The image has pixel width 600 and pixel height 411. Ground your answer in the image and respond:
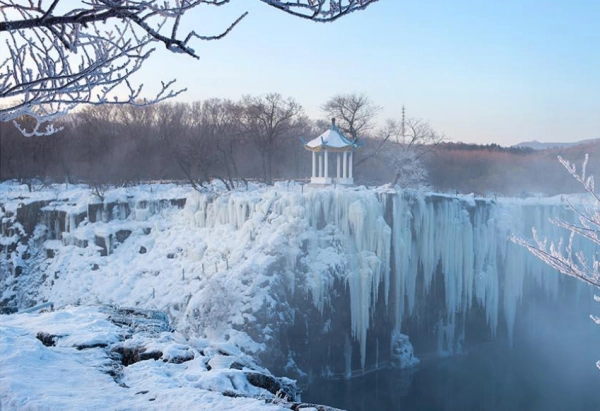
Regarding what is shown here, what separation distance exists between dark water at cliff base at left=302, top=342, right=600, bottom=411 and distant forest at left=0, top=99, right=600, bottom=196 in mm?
9262

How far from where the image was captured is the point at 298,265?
47.1 feet

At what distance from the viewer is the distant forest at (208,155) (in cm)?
2434

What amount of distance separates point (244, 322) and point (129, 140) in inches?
660

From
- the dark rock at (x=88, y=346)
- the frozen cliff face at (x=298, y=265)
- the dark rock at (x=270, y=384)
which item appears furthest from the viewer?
the frozen cliff face at (x=298, y=265)

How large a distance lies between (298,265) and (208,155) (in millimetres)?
11902

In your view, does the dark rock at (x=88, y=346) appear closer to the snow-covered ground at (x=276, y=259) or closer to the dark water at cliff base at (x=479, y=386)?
the snow-covered ground at (x=276, y=259)

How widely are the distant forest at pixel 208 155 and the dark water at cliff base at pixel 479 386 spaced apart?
926 cm

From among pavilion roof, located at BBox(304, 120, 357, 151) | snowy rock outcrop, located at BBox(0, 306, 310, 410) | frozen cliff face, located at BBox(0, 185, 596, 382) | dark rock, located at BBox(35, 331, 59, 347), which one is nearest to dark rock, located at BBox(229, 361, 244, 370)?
snowy rock outcrop, located at BBox(0, 306, 310, 410)

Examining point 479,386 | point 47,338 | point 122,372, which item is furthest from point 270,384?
point 479,386

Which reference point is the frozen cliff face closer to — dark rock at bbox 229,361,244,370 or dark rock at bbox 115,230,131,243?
dark rock at bbox 115,230,131,243

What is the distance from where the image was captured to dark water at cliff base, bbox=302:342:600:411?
12.8 metres

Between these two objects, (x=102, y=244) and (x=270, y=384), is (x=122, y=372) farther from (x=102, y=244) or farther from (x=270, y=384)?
(x=102, y=244)

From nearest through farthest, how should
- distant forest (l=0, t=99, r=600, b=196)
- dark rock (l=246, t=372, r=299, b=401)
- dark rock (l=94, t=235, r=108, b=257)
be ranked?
1. dark rock (l=246, t=372, r=299, b=401)
2. dark rock (l=94, t=235, r=108, b=257)
3. distant forest (l=0, t=99, r=600, b=196)

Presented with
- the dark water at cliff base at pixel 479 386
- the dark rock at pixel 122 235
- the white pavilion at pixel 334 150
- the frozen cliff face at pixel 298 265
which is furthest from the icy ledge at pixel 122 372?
the white pavilion at pixel 334 150
